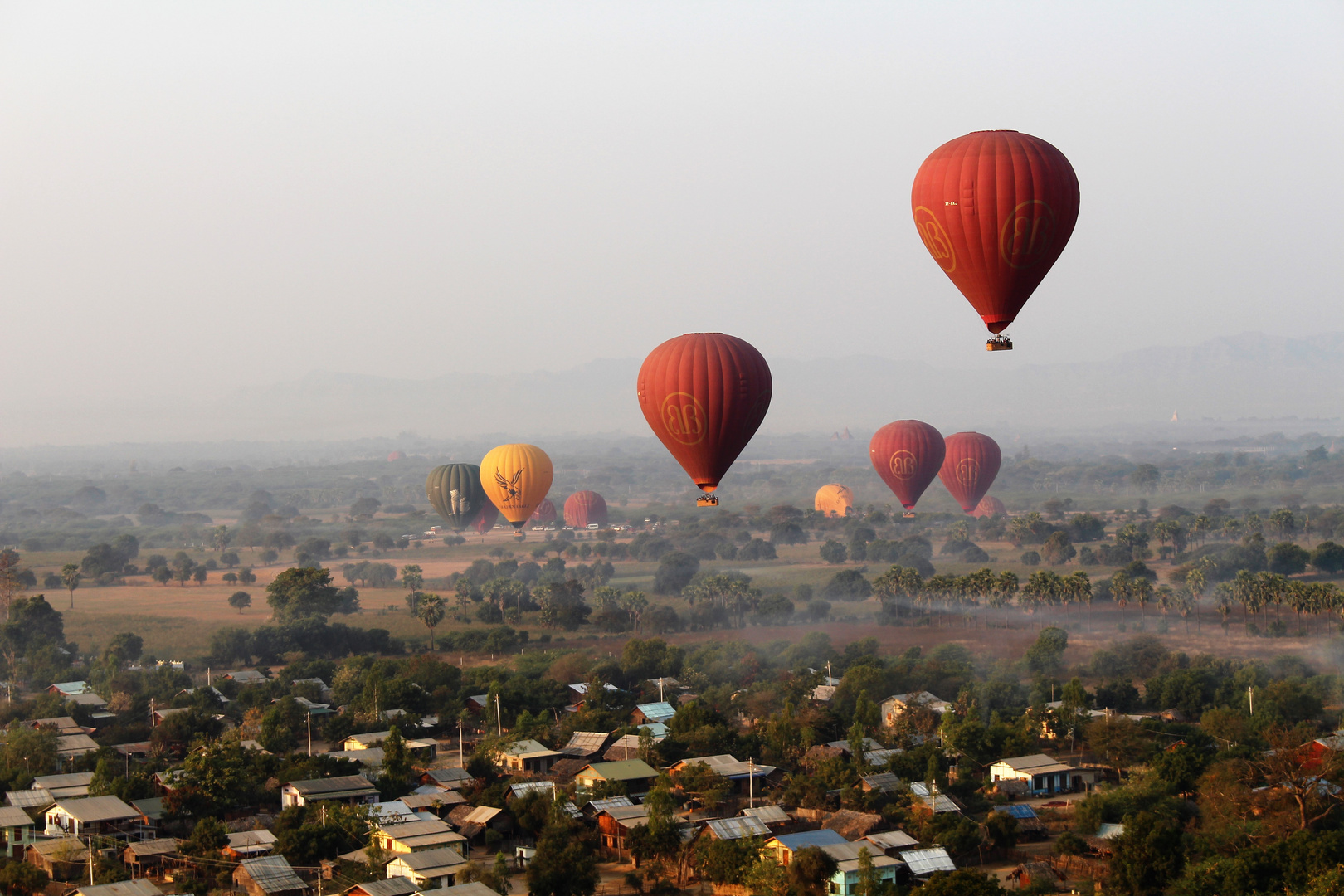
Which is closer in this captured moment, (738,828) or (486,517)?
(738,828)

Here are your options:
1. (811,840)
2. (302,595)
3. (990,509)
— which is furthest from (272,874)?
(990,509)

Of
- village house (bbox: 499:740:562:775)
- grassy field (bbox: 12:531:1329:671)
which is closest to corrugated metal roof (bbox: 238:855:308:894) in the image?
village house (bbox: 499:740:562:775)

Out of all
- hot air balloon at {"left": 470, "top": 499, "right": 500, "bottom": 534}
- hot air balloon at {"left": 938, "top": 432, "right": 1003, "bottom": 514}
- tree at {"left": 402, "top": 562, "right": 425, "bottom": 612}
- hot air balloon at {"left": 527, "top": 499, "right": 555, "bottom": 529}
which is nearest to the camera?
tree at {"left": 402, "top": 562, "right": 425, "bottom": 612}

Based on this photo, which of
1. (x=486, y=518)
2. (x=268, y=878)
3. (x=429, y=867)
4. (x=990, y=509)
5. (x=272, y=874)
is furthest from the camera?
(x=990, y=509)

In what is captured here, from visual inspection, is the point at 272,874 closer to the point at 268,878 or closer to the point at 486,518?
the point at 268,878

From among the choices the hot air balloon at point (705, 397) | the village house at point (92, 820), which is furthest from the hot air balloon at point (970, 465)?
the village house at point (92, 820)

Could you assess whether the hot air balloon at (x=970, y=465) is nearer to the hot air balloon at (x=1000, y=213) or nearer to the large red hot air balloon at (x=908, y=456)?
the large red hot air balloon at (x=908, y=456)

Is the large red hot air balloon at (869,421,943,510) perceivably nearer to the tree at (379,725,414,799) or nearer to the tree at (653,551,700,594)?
the tree at (653,551,700,594)
